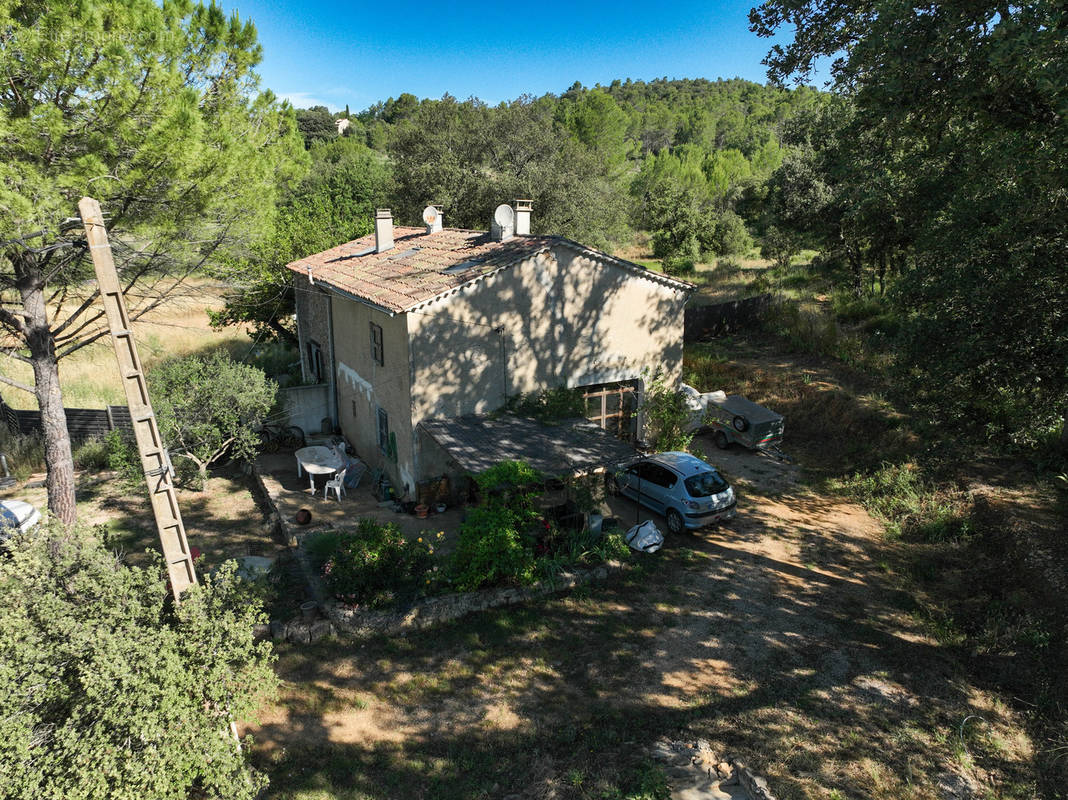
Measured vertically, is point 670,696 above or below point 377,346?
below

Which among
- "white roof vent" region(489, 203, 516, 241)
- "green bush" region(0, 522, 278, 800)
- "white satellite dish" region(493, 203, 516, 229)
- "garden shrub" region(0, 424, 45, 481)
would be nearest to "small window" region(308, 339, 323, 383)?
"white roof vent" region(489, 203, 516, 241)

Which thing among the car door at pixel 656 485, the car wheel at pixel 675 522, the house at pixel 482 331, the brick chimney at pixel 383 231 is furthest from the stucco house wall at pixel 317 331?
the car wheel at pixel 675 522

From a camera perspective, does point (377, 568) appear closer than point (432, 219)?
Yes

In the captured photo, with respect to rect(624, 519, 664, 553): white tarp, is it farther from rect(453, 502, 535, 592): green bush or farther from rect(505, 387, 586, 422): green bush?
rect(505, 387, 586, 422): green bush

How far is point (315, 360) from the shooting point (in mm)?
21938

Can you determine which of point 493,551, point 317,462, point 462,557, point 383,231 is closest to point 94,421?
point 317,462

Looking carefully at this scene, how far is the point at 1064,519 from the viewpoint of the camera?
12.5 metres

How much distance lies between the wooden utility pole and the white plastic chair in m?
9.07

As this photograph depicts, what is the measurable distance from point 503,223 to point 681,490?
881cm

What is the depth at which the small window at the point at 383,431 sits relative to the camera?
15914 millimetres

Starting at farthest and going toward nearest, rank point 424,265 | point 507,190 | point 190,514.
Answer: point 507,190 → point 424,265 → point 190,514

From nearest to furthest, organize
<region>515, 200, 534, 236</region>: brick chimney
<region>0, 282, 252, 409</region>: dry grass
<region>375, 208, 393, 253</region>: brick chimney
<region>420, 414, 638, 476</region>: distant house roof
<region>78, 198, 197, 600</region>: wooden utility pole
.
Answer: <region>78, 198, 197, 600</region>: wooden utility pole < <region>420, 414, 638, 476</region>: distant house roof < <region>515, 200, 534, 236</region>: brick chimney < <region>375, 208, 393, 253</region>: brick chimney < <region>0, 282, 252, 409</region>: dry grass

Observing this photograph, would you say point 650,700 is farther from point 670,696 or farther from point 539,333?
point 539,333

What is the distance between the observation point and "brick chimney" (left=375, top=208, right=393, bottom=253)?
63.4ft
